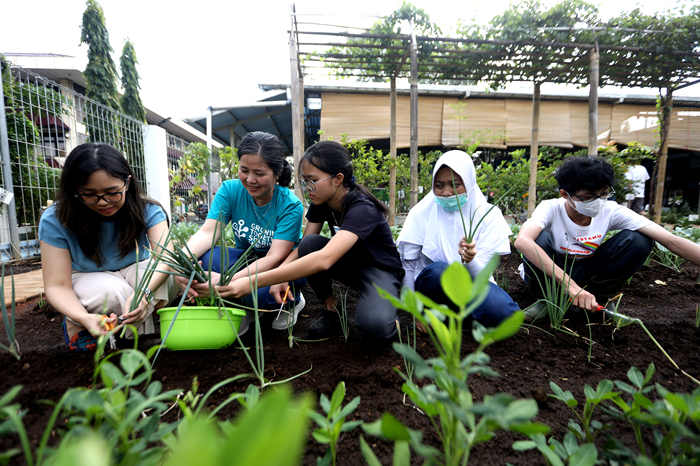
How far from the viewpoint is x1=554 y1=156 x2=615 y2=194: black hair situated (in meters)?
1.90

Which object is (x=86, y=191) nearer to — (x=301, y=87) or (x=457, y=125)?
(x=301, y=87)

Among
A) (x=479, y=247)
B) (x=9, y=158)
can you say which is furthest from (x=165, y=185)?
(x=479, y=247)

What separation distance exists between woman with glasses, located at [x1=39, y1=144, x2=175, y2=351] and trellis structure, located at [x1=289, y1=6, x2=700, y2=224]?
10.1 feet

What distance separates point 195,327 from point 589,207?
2235 millimetres

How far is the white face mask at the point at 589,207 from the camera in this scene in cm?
198

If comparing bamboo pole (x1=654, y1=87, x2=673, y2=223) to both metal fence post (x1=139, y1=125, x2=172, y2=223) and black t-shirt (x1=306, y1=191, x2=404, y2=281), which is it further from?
metal fence post (x1=139, y1=125, x2=172, y2=223)

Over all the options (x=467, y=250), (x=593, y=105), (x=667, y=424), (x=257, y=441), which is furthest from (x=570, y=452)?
(x=593, y=105)

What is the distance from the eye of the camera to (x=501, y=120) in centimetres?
770

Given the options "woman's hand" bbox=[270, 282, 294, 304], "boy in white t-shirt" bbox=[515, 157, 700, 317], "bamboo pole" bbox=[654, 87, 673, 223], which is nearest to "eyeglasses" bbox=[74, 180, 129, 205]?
"woman's hand" bbox=[270, 282, 294, 304]

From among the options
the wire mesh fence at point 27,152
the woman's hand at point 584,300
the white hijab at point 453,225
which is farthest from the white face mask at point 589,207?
the wire mesh fence at point 27,152

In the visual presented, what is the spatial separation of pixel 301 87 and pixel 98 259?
4873 millimetres

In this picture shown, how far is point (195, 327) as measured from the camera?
1.26 meters

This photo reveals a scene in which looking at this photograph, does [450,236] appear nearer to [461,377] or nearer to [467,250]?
[467,250]

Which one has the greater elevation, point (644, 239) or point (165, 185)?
point (165, 185)
